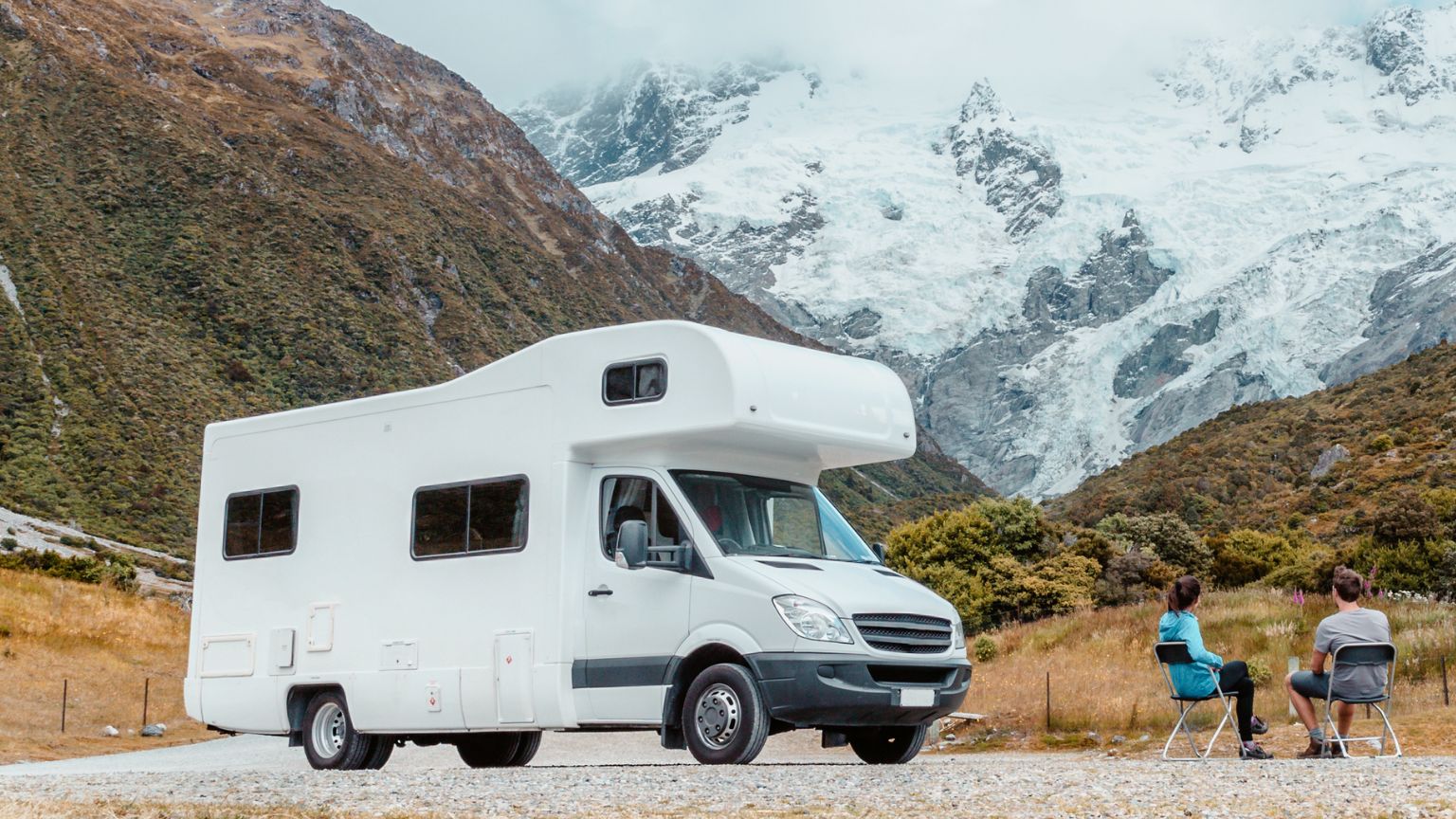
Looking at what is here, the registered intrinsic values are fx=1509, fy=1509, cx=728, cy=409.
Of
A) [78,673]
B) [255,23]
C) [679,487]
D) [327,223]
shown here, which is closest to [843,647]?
[679,487]

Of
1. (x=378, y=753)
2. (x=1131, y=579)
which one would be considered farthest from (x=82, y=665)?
(x=1131, y=579)

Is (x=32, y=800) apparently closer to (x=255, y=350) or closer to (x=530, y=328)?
(x=255, y=350)

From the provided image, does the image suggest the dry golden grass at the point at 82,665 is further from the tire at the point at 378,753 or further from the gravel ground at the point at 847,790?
the gravel ground at the point at 847,790

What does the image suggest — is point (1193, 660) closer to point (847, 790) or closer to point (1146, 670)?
point (847, 790)

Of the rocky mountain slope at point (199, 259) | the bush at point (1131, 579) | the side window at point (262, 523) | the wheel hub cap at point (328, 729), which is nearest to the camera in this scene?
the wheel hub cap at point (328, 729)

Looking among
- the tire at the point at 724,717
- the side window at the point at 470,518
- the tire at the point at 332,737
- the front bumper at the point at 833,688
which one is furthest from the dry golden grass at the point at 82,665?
the front bumper at the point at 833,688

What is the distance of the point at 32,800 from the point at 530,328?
10611 cm

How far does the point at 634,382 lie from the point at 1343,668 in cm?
616

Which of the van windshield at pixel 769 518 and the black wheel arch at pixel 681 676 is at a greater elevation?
the van windshield at pixel 769 518

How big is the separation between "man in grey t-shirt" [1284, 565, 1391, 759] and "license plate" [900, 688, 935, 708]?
3.00m

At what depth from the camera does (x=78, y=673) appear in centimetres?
3119

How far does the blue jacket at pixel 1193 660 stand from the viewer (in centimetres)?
1248

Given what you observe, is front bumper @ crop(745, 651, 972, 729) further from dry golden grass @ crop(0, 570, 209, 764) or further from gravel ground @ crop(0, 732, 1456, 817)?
dry golden grass @ crop(0, 570, 209, 764)

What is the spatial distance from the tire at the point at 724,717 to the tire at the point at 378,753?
376 centimetres
